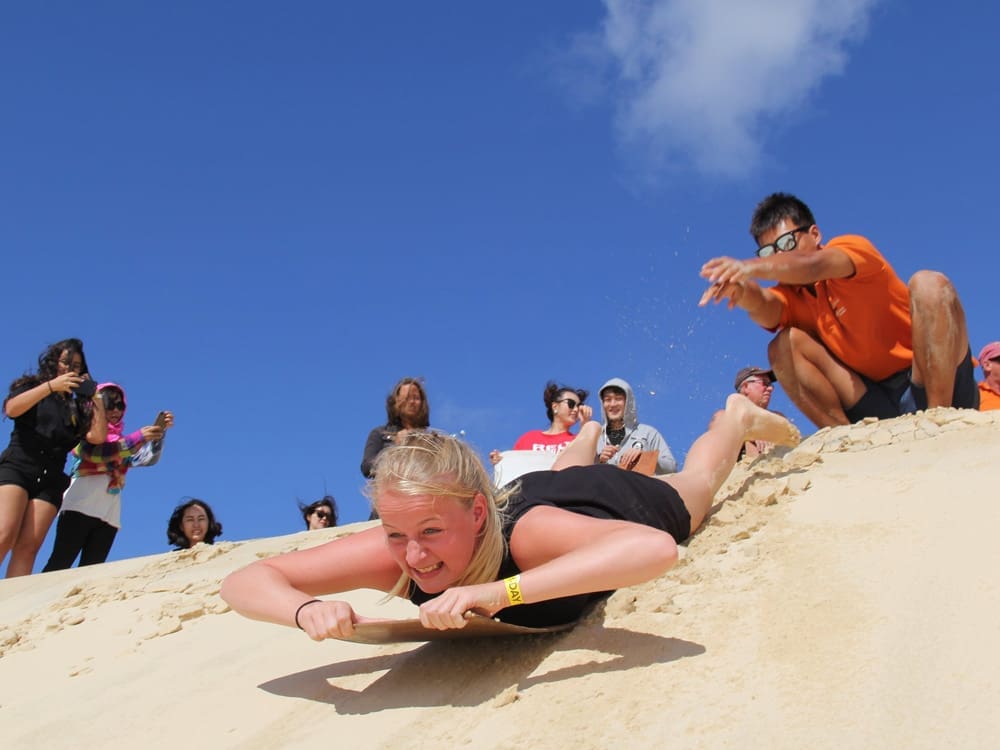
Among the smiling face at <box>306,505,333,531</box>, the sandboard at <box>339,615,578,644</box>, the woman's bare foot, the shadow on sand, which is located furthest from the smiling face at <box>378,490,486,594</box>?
the smiling face at <box>306,505,333,531</box>

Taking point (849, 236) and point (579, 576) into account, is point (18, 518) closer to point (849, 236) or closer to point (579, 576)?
point (579, 576)

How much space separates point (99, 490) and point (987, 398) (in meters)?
5.29

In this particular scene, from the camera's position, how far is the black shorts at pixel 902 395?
14.9 ft

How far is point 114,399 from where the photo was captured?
19.6 feet

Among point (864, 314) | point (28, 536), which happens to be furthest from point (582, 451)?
point (28, 536)

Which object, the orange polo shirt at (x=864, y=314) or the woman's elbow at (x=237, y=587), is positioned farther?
the orange polo shirt at (x=864, y=314)

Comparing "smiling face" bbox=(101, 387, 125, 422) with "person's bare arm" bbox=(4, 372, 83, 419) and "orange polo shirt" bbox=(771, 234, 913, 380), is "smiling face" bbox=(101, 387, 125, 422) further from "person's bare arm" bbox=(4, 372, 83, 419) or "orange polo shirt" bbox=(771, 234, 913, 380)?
"orange polo shirt" bbox=(771, 234, 913, 380)

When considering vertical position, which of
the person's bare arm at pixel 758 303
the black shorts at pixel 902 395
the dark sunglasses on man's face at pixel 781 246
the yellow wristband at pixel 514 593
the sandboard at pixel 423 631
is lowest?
the sandboard at pixel 423 631

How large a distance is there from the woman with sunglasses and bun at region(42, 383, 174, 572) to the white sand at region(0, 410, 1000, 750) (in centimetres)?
198

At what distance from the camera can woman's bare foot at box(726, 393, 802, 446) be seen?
3.63 metres

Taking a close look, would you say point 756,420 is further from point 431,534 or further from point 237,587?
point 237,587

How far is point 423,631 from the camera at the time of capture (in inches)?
97.7

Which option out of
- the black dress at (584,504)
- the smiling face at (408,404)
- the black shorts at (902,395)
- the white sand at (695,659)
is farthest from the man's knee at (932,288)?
the smiling face at (408,404)

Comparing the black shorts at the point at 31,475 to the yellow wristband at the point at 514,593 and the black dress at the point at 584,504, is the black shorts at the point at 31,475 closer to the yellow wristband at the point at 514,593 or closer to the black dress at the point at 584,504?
the black dress at the point at 584,504
